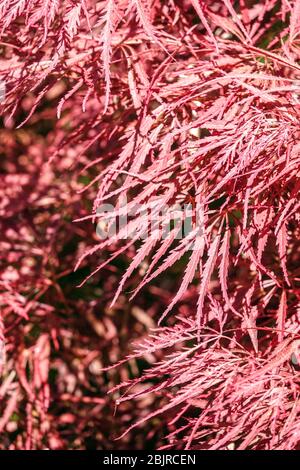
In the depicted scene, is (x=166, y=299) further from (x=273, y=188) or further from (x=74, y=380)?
(x=273, y=188)

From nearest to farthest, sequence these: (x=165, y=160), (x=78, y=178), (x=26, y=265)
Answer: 1. (x=165, y=160)
2. (x=26, y=265)
3. (x=78, y=178)

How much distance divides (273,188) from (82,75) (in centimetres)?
35

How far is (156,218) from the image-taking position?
91 centimetres

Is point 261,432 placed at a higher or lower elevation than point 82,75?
lower

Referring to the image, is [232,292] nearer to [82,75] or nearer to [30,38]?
[82,75]

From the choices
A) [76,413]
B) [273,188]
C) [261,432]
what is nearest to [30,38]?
[273,188]

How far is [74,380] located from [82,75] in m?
0.99

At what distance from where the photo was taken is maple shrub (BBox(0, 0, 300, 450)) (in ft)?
2.91

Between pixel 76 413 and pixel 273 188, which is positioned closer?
pixel 273 188

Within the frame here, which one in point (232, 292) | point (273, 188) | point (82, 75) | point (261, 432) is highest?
point (82, 75)

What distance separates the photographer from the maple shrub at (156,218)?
2.91 feet

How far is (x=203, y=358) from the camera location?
93 cm
